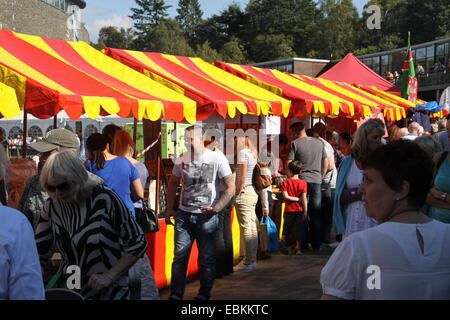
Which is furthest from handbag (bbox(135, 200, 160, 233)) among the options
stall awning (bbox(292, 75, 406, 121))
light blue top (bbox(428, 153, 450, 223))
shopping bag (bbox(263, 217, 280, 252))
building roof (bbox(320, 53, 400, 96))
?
building roof (bbox(320, 53, 400, 96))

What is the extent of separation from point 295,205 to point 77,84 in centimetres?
329

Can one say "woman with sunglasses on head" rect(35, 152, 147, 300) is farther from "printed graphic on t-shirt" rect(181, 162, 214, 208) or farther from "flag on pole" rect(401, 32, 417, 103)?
"flag on pole" rect(401, 32, 417, 103)

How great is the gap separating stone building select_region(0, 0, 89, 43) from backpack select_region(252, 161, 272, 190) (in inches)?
1248

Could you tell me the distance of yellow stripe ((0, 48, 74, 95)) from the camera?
4766 mm

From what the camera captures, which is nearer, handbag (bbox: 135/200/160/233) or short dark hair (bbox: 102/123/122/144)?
handbag (bbox: 135/200/160/233)

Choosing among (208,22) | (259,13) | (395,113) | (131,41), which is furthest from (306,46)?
(395,113)

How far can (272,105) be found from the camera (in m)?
7.71

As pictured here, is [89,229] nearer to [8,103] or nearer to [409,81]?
[8,103]

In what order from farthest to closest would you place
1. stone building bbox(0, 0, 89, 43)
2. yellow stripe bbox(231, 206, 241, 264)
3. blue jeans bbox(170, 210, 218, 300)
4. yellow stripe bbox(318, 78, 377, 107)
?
1. stone building bbox(0, 0, 89, 43)
2. yellow stripe bbox(318, 78, 377, 107)
3. yellow stripe bbox(231, 206, 241, 264)
4. blue jeans bbox(170, 210, 218, 300)

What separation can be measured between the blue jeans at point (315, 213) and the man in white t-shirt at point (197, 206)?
109 inches

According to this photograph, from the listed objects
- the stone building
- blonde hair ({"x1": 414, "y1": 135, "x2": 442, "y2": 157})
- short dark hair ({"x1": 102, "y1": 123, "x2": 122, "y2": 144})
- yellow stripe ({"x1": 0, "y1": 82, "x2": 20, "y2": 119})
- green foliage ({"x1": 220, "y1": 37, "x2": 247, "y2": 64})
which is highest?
green foliage ({"x1": 220, "y1": 37, "x2": 247, "y2": 64})

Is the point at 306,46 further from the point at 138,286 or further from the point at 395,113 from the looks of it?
the point at 138,286

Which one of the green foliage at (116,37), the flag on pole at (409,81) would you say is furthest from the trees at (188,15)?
the flag on pole at (409,81)

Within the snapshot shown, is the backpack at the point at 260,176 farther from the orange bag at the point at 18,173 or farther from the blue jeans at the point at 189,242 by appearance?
the orange bag at the point at 18,173
